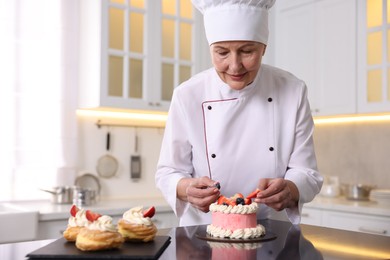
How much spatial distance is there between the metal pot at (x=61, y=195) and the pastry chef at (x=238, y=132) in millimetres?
1644

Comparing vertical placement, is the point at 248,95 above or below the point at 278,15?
below

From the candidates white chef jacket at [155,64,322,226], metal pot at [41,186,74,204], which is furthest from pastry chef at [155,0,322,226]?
metal pot at [41,186,74,204]

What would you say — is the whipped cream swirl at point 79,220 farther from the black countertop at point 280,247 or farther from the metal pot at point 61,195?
the metal pot at point 61,195

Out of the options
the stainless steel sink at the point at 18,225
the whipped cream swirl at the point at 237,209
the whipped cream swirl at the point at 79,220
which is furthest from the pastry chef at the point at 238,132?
the stainless steel sink at the point at 18,225

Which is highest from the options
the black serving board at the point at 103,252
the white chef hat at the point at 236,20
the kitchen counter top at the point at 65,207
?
the white chef hat at the point at 236,20

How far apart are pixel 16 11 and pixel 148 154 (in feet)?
4.81

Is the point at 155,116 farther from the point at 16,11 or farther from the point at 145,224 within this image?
the point at 145,224

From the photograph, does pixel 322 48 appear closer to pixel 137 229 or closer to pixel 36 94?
pixel 36 94

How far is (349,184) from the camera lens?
402cm

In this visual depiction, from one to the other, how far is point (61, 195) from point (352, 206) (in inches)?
75.1

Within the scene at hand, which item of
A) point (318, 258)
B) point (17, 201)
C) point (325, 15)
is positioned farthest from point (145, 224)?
point (325, 15)

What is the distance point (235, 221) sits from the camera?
1.60 meters

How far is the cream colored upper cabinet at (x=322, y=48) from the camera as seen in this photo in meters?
3.71

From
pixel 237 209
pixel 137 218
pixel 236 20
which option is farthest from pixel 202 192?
pixel 236 20
